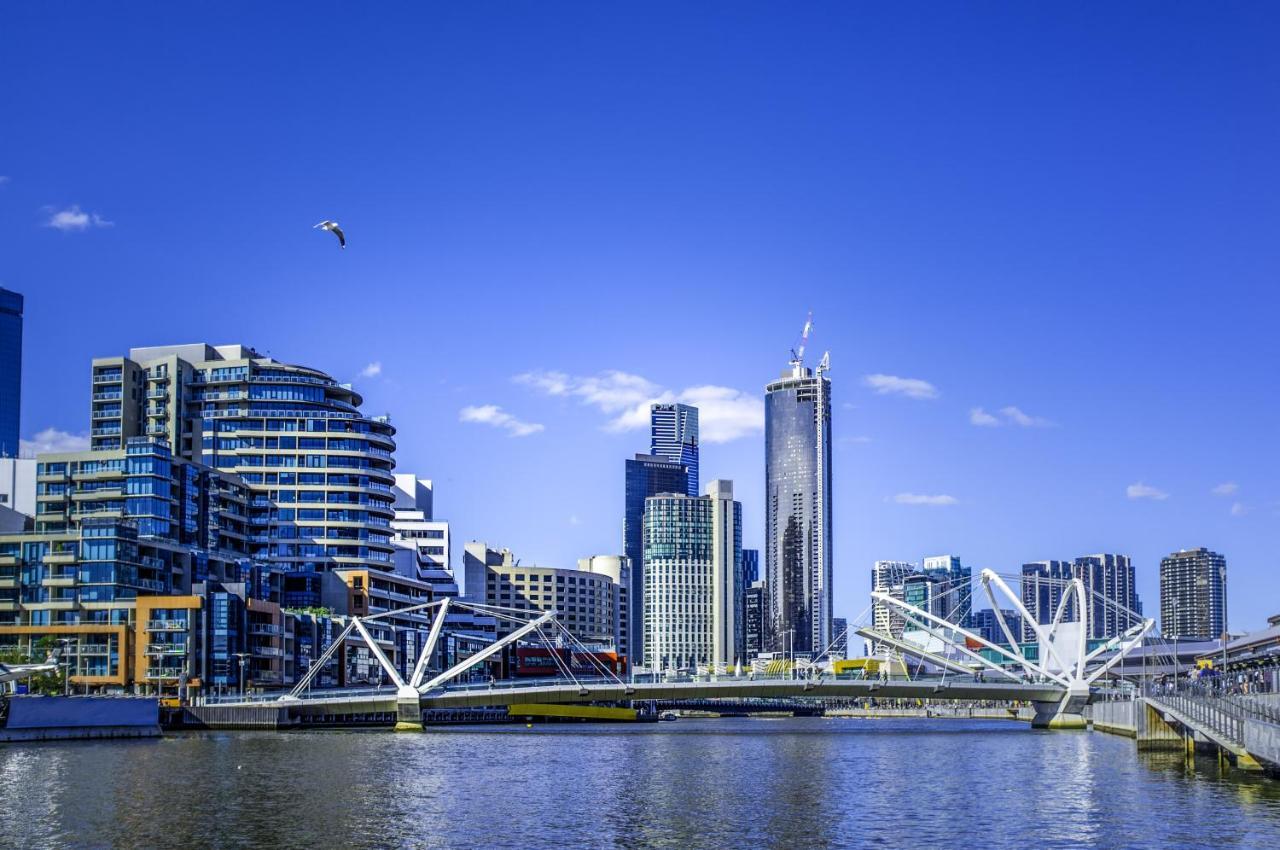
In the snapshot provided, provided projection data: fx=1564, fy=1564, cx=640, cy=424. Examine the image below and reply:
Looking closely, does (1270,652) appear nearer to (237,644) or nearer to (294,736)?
(294,736)

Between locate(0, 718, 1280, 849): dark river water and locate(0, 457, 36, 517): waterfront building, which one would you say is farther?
locate(0, 457, 36, 517): waterfront building

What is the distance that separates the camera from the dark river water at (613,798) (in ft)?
191

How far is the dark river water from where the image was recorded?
58.2 m

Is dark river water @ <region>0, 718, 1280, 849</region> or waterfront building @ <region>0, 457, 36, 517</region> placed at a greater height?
waterfront building @ <region>0, 457, 36, 517</region>

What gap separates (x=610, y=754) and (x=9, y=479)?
114381 mm

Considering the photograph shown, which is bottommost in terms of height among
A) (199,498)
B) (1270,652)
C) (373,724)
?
(373,724)

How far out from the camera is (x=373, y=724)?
573 ft

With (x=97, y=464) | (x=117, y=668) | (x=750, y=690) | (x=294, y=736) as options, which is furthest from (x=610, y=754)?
(x=97, y=464)

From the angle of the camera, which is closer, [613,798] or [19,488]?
[613,798]

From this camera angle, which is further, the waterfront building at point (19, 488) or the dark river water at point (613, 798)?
the waterfront building at point (19, 488)

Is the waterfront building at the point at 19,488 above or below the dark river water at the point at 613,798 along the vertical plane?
above

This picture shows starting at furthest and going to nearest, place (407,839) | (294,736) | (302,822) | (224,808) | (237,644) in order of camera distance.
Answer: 1. (237,644)
2. (294,736)
3. (224,808)
4. (302,822)
5. (407,839)

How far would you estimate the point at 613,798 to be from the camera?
248ft

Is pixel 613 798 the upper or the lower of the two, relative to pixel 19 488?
lower
